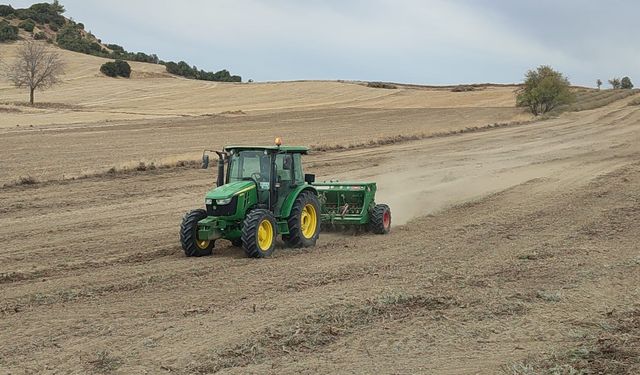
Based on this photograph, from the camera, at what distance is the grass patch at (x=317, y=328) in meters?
6.02

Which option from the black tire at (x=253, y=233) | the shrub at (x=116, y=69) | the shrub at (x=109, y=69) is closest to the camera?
the black tire at (x=253, y=233)

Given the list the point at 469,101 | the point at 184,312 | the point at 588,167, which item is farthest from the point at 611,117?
the point at 184,312

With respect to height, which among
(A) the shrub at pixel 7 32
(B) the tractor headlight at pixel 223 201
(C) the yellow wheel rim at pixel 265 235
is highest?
(A) the shrub at pixel 7 32

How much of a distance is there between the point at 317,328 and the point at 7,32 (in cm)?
9321

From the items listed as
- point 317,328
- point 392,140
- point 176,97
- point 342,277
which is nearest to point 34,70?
point 176,97

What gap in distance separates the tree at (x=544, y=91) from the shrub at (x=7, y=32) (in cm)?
6459

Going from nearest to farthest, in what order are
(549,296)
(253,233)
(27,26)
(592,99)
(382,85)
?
(549,296) < (253,233) < (592,99) < (382,85) < (27,26)

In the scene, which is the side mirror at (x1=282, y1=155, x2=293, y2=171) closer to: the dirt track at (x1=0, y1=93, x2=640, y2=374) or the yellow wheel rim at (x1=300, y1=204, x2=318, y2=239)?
the yellow wheel rim at (x1=300, y1=204, x2=318, y2=239)

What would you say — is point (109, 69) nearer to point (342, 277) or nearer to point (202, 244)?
point (202, 244)

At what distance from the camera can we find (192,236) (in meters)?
10.5

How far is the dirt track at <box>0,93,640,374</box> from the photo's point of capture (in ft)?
20.3

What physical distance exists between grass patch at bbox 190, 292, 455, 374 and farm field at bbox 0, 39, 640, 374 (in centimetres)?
3

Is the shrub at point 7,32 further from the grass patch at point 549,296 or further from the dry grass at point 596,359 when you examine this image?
the dry grass at point 596,359

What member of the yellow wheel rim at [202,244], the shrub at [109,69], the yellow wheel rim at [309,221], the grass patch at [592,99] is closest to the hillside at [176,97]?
the shrub at [109,69]
